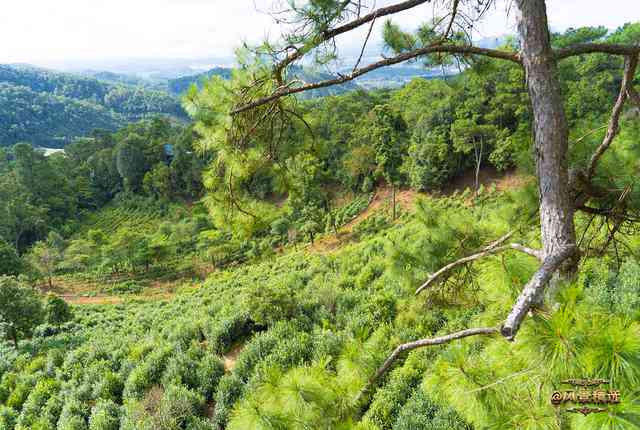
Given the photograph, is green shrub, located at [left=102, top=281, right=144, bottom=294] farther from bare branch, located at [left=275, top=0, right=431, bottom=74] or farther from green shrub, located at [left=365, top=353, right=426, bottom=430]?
bare branch, located at [left=275, top=0, right=431, bottom=74]

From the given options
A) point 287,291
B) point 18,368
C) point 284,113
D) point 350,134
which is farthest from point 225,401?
point 350,134

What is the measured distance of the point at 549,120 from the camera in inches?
66.7

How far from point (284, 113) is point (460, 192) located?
86.3 ft

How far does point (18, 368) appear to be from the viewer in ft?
37.2

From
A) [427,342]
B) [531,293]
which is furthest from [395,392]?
[531,293]

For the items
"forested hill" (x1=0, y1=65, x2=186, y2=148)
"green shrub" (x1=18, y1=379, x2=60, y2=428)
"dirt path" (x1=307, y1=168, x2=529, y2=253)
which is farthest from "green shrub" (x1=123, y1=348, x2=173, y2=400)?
"forested hill" (x1=0, y1=65, x2=186, y2=148)

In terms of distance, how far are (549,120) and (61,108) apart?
130m

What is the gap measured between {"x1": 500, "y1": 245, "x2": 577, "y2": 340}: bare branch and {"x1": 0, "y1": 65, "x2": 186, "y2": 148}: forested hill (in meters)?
106

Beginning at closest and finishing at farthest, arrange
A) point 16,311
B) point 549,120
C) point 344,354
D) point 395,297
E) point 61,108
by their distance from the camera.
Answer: point 549,120 → point 344,354 → point 395,297 → point 16,311 → point 61,108

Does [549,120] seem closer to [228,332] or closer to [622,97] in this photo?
[622,97]

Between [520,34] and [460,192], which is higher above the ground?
[520,34]

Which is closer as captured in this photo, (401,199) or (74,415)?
(74,415)

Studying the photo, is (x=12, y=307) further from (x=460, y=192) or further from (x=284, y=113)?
(x=460, y=192)

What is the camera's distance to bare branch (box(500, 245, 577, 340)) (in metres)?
1.20
